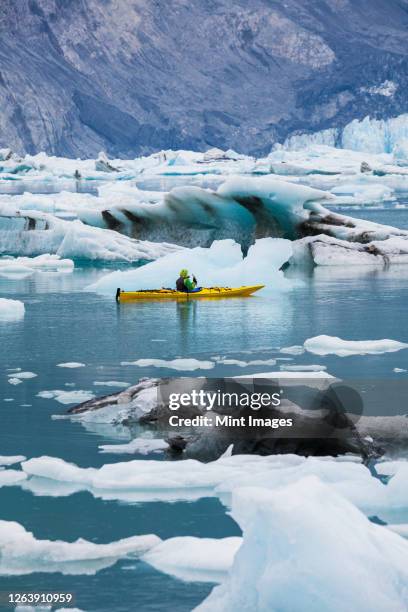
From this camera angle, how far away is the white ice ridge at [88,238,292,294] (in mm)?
20141

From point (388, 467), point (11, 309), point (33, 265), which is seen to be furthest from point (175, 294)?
point (388, 467)

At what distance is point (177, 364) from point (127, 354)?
1053 millimetres

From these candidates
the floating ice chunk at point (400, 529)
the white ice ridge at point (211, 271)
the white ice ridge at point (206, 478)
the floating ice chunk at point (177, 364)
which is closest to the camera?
the floating ice chunk at point (400, 529)

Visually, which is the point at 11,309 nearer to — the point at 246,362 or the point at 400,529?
the point at 246,362

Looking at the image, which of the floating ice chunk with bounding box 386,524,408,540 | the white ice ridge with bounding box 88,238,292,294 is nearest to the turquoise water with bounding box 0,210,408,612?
the white ice ridge with bounding box 88,238,292,294

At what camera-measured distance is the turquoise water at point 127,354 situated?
5.75 m

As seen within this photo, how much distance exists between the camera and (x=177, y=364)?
12.0 m

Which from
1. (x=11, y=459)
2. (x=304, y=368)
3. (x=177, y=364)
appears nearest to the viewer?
(x=11, y=459)

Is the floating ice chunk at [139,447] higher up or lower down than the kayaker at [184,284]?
lower down

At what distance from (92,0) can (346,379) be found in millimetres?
141388

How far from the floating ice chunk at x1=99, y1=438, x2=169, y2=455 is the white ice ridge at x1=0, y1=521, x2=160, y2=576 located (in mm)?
1810

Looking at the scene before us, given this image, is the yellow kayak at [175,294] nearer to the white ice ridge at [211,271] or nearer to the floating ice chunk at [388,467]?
the white ice ridge at [211,271]

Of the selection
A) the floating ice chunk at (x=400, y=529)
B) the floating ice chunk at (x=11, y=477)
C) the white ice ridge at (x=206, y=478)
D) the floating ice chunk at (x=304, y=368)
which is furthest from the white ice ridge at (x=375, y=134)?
the floating ice chunk at (x=400, y=529)

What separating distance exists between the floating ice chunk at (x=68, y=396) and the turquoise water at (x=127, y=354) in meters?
0.10
